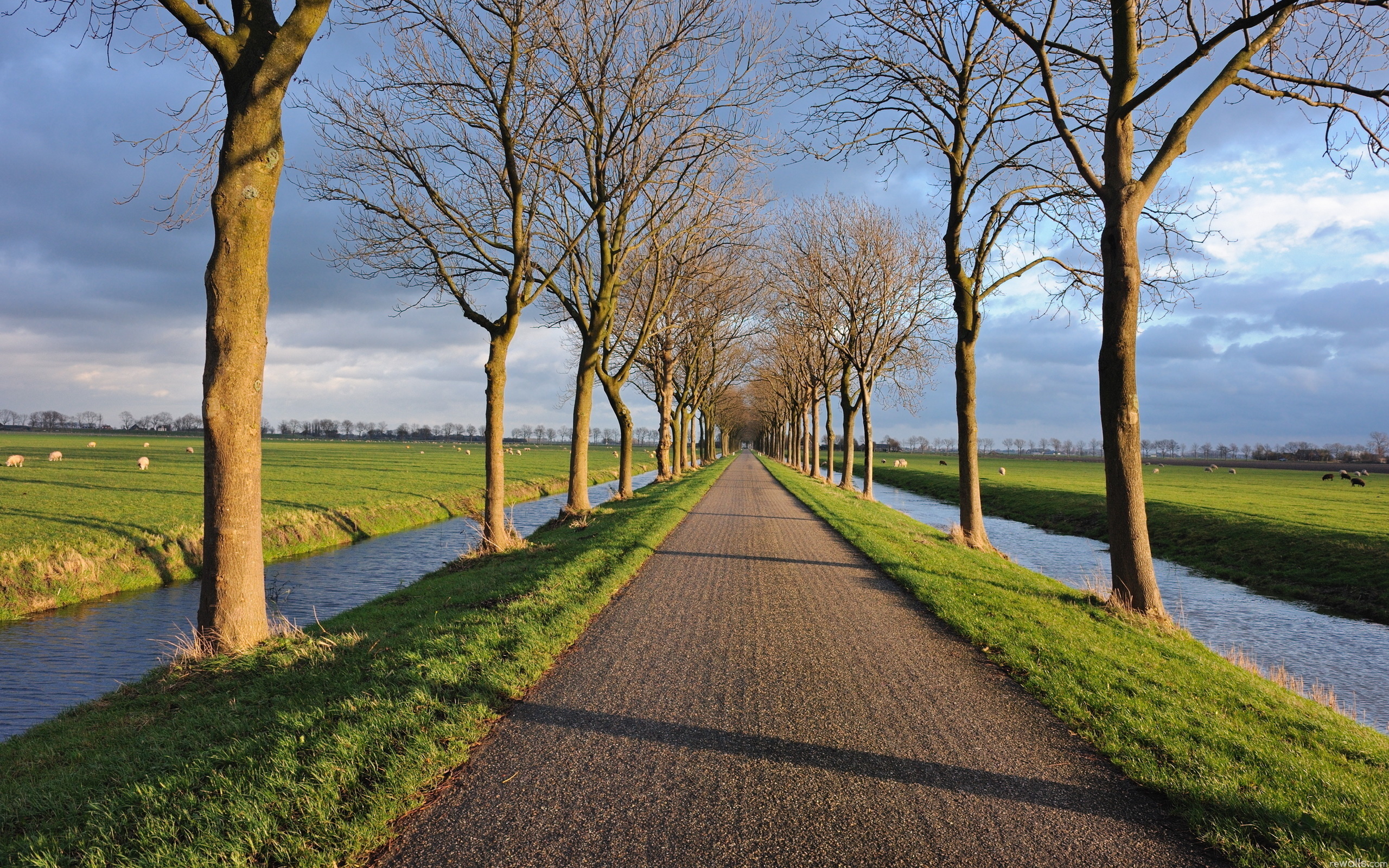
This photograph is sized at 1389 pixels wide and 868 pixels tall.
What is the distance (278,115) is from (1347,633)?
63.4ft

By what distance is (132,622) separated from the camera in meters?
12.1

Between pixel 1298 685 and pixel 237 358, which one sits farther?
pixel 1298 685

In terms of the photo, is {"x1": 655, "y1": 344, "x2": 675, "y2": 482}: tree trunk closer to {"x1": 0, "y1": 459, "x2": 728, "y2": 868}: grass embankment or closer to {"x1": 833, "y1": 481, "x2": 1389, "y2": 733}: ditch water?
{"x1": 833, "y1": 481, "x2": 1389, "y2": 733}: ditch water

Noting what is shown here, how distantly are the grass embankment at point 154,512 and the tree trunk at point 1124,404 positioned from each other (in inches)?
737

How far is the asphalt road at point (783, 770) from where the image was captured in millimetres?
3463

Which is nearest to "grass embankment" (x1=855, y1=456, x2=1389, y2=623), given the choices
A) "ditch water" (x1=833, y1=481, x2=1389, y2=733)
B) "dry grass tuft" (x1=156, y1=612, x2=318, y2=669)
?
"ditch water" (x1=833, y1=481, x2=1389, y2=733)

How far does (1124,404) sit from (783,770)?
24.8 ft

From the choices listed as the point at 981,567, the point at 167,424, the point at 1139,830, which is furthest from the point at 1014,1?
the point at 167,424

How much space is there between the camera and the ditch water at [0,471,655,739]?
859 cm

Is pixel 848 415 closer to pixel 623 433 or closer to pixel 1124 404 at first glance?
pixel 623 433

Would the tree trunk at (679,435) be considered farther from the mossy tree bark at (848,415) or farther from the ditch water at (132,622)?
A: the ditch water at (132,622)

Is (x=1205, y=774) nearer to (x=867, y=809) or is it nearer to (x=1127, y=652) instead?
(x=867, y=809)

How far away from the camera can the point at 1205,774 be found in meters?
4.31

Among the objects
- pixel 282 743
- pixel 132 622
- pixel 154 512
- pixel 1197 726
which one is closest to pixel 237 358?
pixel 282 743
